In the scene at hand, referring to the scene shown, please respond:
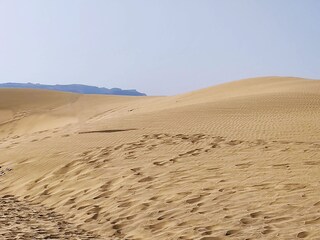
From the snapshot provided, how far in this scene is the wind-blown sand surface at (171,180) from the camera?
5.95 metres

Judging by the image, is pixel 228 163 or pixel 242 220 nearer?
pixel 242 220

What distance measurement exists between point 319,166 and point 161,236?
3.75 metres

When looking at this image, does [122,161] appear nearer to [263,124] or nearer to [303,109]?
[263,124]

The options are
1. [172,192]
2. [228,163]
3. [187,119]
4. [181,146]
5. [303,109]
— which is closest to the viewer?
[172,192]

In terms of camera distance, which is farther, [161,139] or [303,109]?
[303,109]

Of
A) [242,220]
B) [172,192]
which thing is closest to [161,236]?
[242,220]

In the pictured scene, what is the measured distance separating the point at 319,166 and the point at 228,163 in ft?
5.71

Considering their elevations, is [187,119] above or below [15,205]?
above

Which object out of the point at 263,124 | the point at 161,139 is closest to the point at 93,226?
the point at 161,139

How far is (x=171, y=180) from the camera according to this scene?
806cm

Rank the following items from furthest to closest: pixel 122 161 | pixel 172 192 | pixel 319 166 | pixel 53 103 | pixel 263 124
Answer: pixel 53 103 < pixel 263 124 < pixel 122 161 < pixel 319 166 < pixel 172 192

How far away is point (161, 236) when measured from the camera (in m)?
5.73

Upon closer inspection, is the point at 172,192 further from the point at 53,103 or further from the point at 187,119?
the point at 53,103

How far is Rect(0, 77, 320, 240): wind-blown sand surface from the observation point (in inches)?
→ 234
